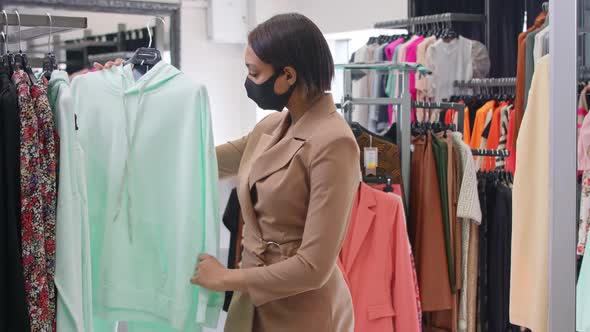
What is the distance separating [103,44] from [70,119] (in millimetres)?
3628

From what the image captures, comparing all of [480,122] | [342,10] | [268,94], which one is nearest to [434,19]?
[480,122]

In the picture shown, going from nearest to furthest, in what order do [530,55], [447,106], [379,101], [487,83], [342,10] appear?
[530,55]
[379,101]
[447,106]
[487,83]
[342,10]

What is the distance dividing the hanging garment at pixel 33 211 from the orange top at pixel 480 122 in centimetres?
321

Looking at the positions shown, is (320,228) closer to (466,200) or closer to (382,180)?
(382,180)

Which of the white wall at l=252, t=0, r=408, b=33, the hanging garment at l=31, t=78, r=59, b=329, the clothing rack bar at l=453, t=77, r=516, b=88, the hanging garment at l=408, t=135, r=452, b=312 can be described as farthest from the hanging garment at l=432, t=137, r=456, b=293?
the white wall at l=252, t=0, r=408, b=33

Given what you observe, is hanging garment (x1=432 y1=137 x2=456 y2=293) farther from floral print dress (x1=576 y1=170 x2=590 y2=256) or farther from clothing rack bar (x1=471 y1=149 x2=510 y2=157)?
floral print dress (x1=576 y1=170 x2=590 y2=256)

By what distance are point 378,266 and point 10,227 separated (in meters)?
1.65

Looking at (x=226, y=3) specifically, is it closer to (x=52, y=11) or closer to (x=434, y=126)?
(x=52, y=11)

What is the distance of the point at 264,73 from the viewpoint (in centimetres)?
198

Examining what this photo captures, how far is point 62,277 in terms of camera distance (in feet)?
5.92

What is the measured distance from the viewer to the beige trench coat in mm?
1896

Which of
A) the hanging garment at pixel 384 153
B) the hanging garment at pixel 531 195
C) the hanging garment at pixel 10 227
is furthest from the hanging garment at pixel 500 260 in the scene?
the hanging garment at pixel 10 227

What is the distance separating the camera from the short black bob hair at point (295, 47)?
193 cm

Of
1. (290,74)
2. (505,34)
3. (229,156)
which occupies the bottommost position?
(229,156)
